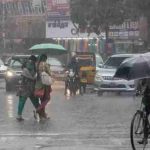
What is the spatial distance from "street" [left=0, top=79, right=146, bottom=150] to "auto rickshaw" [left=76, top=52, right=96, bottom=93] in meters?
6.50

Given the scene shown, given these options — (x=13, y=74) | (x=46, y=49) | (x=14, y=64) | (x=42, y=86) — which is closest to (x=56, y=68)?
(x=46, y=49)

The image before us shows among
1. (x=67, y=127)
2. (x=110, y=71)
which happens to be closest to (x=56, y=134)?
(x=67, y=127)

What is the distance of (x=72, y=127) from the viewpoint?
1582cm

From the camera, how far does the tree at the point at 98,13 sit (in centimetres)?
4959

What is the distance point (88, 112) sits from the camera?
19.8 meters

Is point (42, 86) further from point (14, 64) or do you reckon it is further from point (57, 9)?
Answer: point (57, 9)

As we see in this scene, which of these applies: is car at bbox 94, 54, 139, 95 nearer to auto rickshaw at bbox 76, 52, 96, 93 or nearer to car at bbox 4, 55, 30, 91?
auto rickshaw at bbox 76, 52, 96, 93

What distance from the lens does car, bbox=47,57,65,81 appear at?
36812mm

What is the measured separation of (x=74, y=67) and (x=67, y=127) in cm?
1366

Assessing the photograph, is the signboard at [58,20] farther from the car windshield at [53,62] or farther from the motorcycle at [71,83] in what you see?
the motorcycle at [71,83]

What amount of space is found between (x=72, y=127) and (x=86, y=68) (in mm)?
16263

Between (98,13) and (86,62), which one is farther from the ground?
(98,13)

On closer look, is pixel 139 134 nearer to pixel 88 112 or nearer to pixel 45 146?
pixel 45 146

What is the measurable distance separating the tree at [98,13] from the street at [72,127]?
25812mm
